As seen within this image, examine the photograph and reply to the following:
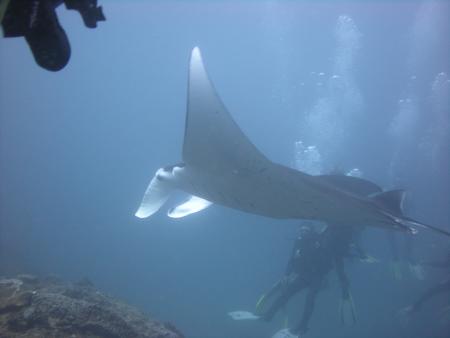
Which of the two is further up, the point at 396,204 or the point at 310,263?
the point at 396,204

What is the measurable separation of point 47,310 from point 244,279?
51.1m

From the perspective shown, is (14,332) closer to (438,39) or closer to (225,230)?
(438,39)

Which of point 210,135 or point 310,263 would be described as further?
point 310,263

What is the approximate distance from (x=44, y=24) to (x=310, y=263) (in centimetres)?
1057

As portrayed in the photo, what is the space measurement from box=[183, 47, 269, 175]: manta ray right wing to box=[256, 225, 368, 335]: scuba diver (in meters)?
7.64

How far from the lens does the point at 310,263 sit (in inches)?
435

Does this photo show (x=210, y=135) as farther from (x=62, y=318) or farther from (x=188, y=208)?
(x=62, y=318)

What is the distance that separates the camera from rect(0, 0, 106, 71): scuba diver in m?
1.69

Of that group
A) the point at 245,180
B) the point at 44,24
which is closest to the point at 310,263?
the point at 245,180

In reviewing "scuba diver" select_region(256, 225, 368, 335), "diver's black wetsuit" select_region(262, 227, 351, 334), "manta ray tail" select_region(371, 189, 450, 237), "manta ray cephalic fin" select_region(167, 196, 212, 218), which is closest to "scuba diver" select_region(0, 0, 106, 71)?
"manta ray cephalic fin" select_region(167, 196, 212, 218)

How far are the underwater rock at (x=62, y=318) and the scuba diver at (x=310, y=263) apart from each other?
5734 millimetres

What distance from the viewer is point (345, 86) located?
4584 centimetres

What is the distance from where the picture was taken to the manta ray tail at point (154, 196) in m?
4.88

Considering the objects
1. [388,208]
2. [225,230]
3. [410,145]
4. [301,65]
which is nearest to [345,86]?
[301,65]
